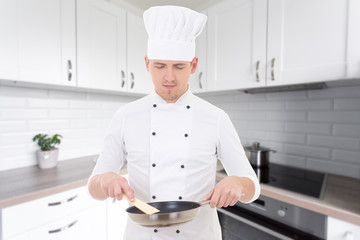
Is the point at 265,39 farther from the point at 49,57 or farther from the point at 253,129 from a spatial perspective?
the point at 49,57

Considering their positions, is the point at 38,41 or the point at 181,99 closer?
the point at 181,99

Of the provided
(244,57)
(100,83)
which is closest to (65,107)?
(100,83)

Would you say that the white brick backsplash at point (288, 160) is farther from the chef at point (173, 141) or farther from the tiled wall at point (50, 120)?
the tiled wall at point (50, 120)

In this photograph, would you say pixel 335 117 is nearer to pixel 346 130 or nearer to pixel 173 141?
pixel 346 130

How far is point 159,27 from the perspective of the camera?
0.64 metres

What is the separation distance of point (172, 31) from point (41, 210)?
1.13 meters

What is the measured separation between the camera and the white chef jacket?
652mm

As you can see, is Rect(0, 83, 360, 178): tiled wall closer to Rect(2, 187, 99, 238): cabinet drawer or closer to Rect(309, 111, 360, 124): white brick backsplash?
Rect(309, 111, 360, 124): white brick backsplash

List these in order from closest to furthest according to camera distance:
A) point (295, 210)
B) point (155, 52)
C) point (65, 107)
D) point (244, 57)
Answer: point (155, 52), point (295, 210), point (244, 57), point (65, 107)

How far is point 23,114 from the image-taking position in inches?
56.2

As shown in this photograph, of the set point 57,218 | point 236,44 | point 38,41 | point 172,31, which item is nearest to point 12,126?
point 38,41

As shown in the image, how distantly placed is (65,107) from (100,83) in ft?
1.39

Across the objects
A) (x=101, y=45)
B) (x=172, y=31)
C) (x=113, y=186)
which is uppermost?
(x=101, y=45)

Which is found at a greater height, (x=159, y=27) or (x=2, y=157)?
(x=159, y=27)
